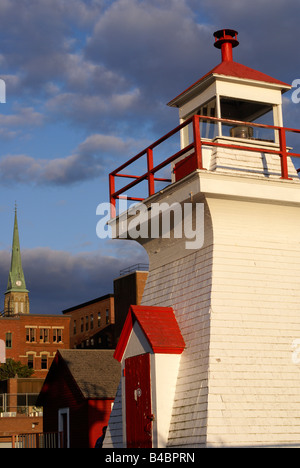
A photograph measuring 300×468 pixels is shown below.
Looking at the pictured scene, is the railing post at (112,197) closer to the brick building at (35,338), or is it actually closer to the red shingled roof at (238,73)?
the red shingled roof at (238,73)

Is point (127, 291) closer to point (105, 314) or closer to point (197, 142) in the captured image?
point (105, 314)

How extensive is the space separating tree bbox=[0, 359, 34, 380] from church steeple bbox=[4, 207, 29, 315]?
85.4m

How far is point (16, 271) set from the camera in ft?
599

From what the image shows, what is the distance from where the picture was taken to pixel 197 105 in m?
17.5

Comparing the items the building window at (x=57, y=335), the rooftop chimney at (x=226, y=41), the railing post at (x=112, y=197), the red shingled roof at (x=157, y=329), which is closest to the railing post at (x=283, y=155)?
the rooftop chimney at (x=226, y=41)

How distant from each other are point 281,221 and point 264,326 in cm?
262

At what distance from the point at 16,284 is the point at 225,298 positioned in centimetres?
16929

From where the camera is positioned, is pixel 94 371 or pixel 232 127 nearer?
pixel 232 127

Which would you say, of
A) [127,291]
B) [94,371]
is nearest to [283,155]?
[94,371]

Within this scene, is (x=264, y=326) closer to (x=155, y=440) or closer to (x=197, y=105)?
(x=155, y=440)

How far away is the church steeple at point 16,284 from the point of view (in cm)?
17850

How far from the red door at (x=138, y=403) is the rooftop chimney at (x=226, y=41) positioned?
778 centimetres

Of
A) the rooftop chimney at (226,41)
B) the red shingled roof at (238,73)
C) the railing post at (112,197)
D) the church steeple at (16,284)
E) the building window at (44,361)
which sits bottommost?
the building window at (44,361)
